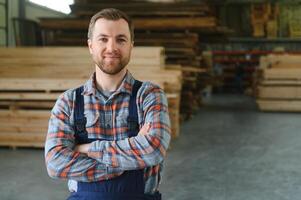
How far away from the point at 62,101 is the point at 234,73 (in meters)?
18.1

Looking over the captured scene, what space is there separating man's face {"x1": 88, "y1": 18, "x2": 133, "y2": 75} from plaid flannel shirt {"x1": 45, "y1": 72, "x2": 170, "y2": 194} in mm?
109

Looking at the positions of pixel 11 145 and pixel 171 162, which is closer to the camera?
pixel 171 162

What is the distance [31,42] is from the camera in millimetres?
10852

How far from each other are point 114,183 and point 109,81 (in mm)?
482

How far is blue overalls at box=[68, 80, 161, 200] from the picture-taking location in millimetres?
2064

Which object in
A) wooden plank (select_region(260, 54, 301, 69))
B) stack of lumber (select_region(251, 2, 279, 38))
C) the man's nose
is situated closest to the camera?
the man's nose

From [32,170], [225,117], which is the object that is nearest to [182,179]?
[32,170]

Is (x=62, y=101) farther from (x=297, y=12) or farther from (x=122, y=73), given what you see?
(x=297, y=12)

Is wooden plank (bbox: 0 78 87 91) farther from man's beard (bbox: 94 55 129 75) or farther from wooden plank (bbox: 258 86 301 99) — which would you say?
wooden plank (bbox: 258 86 301 99)

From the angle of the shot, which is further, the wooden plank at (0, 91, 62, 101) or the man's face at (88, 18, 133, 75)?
the wooden plank at (0, 91, 62, 101)

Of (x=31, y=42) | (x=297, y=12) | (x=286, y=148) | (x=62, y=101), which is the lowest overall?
(x=286, y=148)

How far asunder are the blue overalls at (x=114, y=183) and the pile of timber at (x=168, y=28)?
647cm

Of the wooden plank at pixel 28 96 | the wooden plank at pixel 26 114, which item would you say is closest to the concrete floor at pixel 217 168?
the wooden plank at pixel 26 114

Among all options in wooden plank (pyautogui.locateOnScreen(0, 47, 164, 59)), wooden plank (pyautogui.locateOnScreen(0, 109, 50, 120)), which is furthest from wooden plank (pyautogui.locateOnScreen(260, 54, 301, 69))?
wooden plank (pyautogui.locateOnScreen(0, 109, 50, 120))
